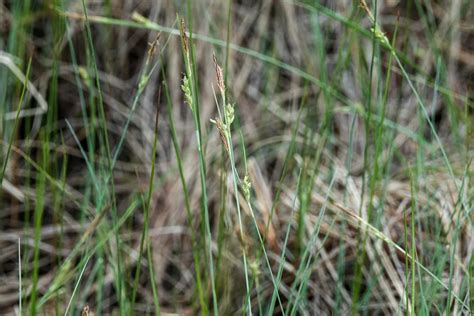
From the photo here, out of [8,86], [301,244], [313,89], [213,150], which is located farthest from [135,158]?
[301,244]

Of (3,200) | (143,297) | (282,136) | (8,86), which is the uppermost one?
(8,86)

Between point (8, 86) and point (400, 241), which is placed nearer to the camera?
point (400, 241)

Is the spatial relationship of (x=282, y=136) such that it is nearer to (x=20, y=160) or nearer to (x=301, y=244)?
(x=301, y=244)

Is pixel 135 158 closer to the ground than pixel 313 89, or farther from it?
closer to the ground

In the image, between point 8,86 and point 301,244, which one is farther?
point 8,86

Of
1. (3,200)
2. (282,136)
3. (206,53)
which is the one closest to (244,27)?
(206,53)

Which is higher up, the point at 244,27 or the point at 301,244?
the point at 244,27

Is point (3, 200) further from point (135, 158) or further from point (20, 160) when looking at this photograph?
point (135, 158)

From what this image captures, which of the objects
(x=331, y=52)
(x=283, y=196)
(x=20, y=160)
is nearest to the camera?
(x=283, y=196)

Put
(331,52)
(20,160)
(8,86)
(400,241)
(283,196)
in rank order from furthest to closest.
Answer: (331,52) < (20,160) < (8,86) < (283,196) < (400,241)
